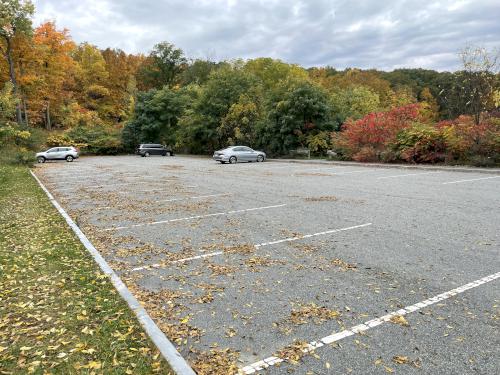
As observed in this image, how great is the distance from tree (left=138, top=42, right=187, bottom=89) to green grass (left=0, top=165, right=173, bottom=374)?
62.8 m

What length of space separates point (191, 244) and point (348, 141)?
20549 mm

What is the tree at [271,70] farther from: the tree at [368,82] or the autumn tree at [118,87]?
the autumn tree at [118,87]

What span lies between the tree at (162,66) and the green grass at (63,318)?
62.8 meters

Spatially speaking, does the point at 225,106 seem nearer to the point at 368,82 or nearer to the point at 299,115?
the point at 299,115

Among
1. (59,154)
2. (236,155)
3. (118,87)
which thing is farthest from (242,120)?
(118,87)

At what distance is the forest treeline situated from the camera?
21.2 m

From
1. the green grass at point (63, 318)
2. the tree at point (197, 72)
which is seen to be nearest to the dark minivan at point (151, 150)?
the tree at point (197, 72)

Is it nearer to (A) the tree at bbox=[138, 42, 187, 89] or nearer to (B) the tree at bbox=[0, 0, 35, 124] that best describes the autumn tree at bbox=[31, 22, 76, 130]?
(B) the tree at bbox=[0, 0, 35, 124]

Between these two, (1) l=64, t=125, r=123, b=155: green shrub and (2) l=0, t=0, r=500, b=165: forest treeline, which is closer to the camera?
(2) l=0, t=0, r=500, b=165: forest treeline

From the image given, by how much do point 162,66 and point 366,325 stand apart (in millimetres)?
67013

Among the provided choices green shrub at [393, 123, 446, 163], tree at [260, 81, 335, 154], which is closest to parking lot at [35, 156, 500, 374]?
green shrub at [393, 123, 446, 163]

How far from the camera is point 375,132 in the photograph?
2419 centimetres

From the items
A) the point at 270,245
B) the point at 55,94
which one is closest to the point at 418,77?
the point at 55,94

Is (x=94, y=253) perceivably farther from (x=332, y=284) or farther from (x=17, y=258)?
(x=332, y=284)
